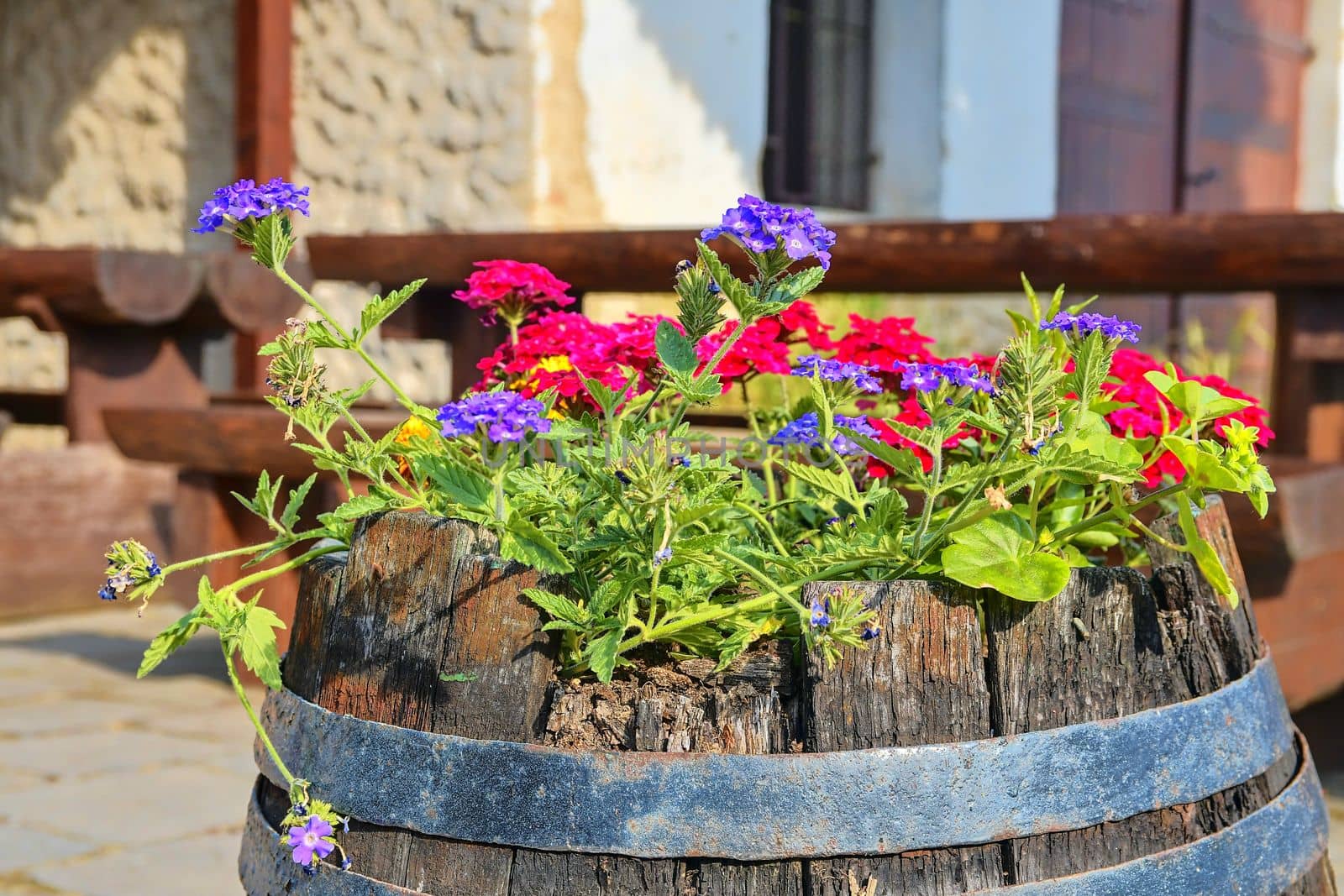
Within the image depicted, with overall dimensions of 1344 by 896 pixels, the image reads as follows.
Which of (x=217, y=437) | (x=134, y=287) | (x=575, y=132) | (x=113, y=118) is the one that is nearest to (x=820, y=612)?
(x=217, y=437)

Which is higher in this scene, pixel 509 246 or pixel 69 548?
pixel 509 246

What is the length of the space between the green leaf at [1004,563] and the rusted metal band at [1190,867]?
21 cm

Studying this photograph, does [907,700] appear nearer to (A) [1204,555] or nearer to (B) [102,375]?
(A) [1204,555]

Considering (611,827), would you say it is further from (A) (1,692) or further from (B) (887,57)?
(B) (887,57)

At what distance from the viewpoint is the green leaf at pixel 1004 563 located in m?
1.05

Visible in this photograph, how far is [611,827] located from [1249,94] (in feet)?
26.7

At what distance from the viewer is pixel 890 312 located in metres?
6.40

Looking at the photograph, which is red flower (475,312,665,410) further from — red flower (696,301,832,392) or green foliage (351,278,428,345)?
green foliage (351,278,428,345)

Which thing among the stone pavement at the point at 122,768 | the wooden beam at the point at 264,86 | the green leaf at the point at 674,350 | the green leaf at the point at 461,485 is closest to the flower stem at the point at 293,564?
the green leaf at the point at 461,485

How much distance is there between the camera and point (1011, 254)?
2838mm

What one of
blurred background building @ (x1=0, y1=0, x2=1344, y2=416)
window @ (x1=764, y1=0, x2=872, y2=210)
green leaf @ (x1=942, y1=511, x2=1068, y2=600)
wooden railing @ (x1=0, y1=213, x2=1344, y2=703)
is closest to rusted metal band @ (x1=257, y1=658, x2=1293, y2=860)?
green leaf @ (x1=942, y1=511, x2=1068, y2=600)

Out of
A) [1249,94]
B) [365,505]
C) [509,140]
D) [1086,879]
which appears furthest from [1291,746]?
[1249,94]

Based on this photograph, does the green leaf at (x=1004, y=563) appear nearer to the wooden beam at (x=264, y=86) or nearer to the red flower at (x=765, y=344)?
the red flower at (x=765, y=344)

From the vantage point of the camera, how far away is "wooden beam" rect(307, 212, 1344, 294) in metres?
2.65
